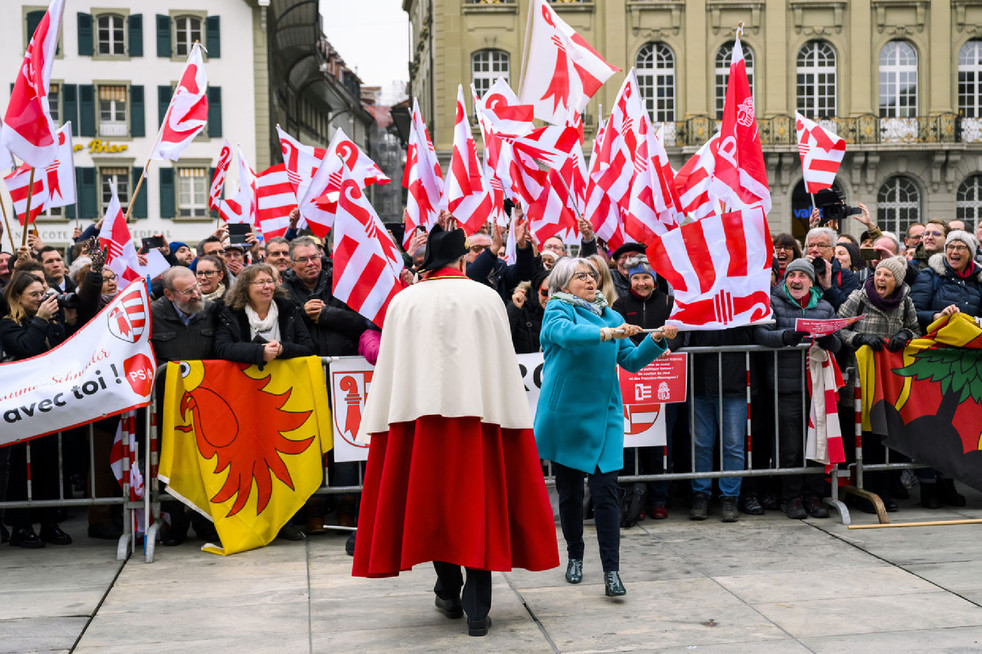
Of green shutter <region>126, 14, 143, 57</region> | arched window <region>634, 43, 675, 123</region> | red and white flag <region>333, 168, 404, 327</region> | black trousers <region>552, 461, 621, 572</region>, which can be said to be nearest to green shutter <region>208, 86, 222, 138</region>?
green shutter <region>126, 14, 143, 57</region>

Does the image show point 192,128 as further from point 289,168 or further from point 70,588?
point 70,588

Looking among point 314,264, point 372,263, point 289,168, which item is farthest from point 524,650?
point 289,168

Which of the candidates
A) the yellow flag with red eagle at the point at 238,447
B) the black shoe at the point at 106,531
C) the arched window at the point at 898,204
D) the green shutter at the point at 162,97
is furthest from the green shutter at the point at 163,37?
the yellow flag with red eagle at the point at 238,447

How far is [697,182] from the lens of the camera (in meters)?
13.2

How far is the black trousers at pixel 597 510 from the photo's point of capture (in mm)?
6367

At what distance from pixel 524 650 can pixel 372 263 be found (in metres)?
3.47

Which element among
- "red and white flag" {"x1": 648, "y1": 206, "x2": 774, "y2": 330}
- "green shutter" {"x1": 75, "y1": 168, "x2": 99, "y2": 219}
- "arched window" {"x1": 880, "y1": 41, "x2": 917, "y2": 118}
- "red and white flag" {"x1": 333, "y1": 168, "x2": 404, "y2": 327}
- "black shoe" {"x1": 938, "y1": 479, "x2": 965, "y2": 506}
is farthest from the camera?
"green shutter" {"x1": 75, "y1": 168, "x2": 99, "y2": 219}

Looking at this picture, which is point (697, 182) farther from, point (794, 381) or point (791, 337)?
point (791, 337)

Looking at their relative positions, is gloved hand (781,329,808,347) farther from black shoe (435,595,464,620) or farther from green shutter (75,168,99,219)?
green shutter (75,168,99,219)

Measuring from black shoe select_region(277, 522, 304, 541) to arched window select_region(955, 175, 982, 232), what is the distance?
3782 cm

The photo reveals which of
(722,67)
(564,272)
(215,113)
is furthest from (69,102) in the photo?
(564,272)

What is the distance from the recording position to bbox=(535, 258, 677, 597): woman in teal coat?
6.37m

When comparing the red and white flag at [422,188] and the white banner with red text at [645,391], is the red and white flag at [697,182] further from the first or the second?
the white banner with red text at [645,391]

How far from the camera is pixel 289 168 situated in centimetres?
1526
